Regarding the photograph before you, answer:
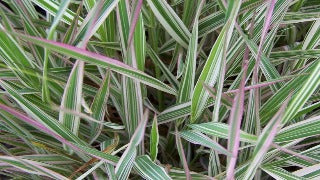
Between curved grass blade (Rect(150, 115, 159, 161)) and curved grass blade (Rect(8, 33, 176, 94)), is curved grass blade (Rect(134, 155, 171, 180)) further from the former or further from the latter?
curved grass blade (Rect(8, 33, 176, 94))

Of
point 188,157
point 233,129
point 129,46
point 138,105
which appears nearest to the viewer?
point 233,129

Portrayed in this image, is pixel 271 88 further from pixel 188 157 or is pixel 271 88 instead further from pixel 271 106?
pixel 188 157

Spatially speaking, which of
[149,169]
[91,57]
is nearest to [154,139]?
[149,169]

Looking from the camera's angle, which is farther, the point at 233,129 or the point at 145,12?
the point at 145,12

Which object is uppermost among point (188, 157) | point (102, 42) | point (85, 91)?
point (102, 42)

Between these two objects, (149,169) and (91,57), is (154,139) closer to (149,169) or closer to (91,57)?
(149,169)

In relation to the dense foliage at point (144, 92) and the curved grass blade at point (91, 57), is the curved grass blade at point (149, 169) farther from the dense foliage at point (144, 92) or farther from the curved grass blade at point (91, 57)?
the curved grass blade at point (91, 57)

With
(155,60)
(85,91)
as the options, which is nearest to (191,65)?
(155,60)

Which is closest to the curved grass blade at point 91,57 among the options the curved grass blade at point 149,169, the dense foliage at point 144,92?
the dense foliage at point 144,92

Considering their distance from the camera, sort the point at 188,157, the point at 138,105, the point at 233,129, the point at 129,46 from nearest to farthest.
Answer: the point at 233,129, the point at 129,46, the point at 138,105, the point at 188,157
